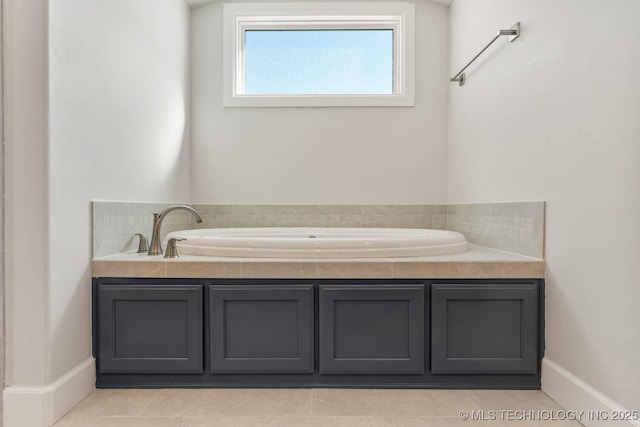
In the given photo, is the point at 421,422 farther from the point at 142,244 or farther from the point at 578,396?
the point at 142,244

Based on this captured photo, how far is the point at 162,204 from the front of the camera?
253 cm

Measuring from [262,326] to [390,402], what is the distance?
618mm

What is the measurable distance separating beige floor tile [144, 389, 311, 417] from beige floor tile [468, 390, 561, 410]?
723mm

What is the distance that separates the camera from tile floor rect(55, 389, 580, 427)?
1.54 m

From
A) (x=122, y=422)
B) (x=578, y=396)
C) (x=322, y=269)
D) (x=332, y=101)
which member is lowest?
(x=122, y=422)

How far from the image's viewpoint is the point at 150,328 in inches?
70.2

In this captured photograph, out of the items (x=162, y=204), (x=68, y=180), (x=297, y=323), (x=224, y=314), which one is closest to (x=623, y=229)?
(x=297, y=323)

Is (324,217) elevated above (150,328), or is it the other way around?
(324,217)

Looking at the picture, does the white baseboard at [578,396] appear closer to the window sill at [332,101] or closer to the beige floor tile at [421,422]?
the beige floor tile at [421,422]

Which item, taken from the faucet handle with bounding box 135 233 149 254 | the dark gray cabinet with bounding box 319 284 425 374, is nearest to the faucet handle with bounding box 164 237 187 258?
the faucet handle with bounding box 135 233 149 254

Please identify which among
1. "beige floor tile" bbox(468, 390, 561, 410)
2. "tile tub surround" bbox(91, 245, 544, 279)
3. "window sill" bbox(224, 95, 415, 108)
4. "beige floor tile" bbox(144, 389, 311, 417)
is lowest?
"beige floor tile" bbox(144, 389, 311, 417)

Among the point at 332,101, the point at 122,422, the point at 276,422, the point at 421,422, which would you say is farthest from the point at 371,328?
the point at 332,101

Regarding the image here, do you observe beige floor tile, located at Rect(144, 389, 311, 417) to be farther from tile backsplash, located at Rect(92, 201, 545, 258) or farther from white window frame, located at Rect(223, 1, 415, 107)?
white window frame, located at Rect(223, 1, 415, 107)

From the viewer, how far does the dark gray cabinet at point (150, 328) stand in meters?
1.78
